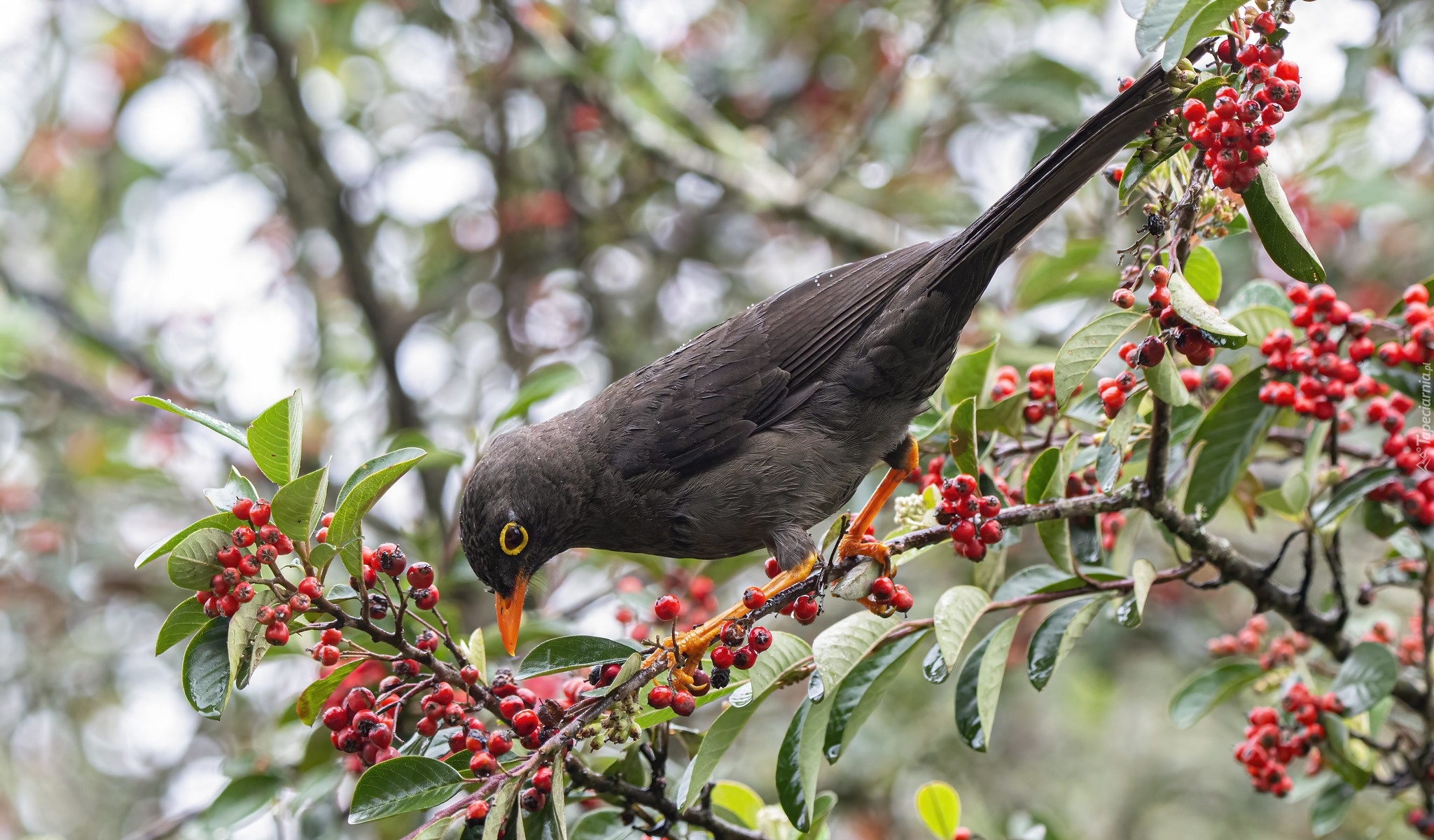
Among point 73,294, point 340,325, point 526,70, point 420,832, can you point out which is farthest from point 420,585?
point 73,294

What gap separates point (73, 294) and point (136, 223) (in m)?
0.74

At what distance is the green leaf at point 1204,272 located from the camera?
3088mm

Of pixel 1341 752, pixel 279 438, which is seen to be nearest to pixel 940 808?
pixel 1341 752

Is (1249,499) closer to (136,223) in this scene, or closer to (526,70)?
(526,70)

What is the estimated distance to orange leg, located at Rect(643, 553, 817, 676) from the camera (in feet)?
9.52

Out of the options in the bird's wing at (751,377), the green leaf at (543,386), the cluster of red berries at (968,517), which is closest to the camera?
the cluster of red berries at (968,517)

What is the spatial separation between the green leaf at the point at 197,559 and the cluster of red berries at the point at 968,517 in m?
1.78

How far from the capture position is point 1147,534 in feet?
20.9

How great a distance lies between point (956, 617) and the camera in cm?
289

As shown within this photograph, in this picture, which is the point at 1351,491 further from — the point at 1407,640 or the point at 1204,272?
the point at 1407,640

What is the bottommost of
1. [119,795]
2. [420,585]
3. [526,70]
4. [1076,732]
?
[1076,732]

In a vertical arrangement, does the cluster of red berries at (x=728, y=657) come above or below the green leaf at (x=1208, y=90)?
below

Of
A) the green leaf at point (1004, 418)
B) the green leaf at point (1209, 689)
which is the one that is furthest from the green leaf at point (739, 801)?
the green leaf at point (1209, 689)

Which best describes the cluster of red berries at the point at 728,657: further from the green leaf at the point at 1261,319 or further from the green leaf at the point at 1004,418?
the green leaf at the point at 1261,319
